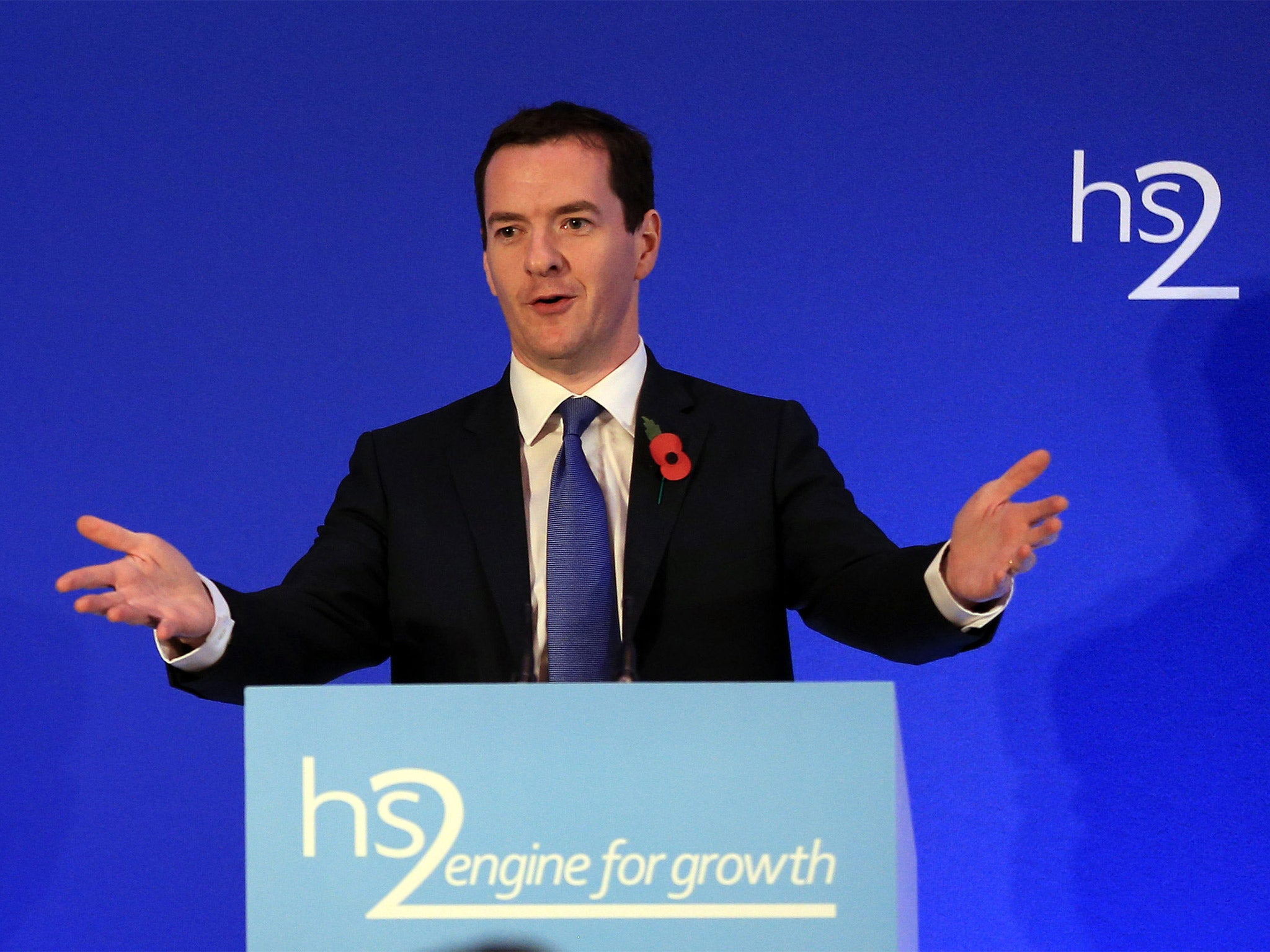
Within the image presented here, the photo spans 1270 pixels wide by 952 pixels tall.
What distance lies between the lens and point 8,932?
9.30 ft

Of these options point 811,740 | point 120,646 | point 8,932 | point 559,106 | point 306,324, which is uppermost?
point 306,324

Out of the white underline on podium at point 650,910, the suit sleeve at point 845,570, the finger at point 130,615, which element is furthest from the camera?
the suit sleeve at point 845,570

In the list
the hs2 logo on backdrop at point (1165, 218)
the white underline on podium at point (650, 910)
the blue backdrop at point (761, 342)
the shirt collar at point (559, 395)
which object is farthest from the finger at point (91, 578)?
the hs2 logo on backdrop at point (1165, 218)

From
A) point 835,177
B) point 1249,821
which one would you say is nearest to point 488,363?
point 835,177

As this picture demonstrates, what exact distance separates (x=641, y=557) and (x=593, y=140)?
0.58 m

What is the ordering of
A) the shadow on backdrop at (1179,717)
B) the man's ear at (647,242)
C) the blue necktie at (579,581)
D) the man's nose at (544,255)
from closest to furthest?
the blue necktie at (579,581)
the man's nose at (544,255)
the man's ear at (647,242)
the shadow on backdrop at (1179,717)

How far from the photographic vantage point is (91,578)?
1.33m

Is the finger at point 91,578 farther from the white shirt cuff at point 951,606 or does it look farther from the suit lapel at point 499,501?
the white shirt cuff at point 951,606

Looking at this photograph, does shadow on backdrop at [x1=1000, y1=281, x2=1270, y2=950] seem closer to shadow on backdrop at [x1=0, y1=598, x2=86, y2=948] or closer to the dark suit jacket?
the dark suit jacket

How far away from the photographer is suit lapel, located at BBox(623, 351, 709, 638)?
1.80 metres

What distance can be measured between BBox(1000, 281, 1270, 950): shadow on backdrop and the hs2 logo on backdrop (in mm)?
40

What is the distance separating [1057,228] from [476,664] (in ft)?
5.04

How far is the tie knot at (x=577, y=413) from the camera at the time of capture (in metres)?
1.87

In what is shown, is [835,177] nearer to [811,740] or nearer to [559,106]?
[559,106]
